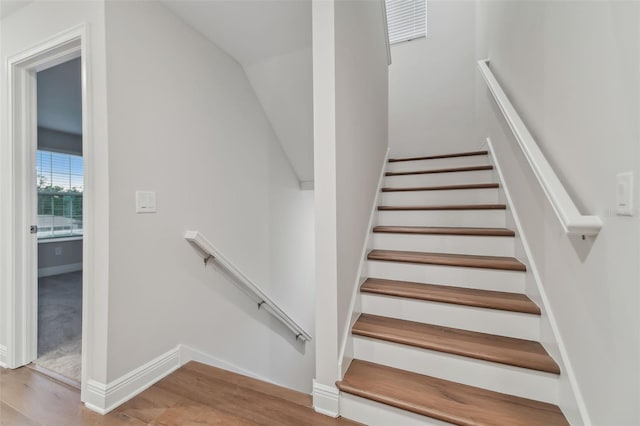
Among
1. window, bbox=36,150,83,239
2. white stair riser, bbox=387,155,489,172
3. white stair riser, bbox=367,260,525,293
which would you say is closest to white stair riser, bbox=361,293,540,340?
white stair riser, bbox=367,260,525,293

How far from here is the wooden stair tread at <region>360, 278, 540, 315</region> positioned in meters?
1.45

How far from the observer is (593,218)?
3.09 ft

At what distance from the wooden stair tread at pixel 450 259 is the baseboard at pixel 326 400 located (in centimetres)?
86

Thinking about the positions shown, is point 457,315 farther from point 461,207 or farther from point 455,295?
point 461,207

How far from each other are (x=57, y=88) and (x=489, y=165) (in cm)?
481

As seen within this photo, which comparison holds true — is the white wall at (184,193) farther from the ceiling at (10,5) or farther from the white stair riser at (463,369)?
the white stair riser at (463,369)

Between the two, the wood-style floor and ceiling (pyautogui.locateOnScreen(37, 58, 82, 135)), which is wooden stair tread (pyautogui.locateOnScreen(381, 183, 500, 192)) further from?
ceiling (pyautogui.locateOnScreen(37, 58, 82, 135))

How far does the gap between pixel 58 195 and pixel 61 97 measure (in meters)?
2.37

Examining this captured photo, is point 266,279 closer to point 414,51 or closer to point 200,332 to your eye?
point 200,332

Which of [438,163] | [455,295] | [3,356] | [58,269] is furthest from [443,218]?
[58,269]

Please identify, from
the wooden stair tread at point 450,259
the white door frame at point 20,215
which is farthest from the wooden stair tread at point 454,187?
the white door frame at point 20,215

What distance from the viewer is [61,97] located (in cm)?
350

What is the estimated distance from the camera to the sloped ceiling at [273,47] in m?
1.83

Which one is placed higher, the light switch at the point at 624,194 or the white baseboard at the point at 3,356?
the light switch at the point at 624,194
